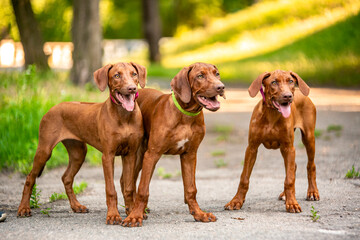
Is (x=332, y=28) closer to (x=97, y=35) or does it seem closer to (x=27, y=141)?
(x=97, y=35)

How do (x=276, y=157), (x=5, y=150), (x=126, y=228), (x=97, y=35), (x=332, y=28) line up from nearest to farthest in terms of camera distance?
(x=126, y=228), (x=5, y=150), (x=276, y=157), (x=97, y=35), (x=332, y=28)

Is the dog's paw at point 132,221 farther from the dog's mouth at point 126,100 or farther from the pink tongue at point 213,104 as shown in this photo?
the pink tongue at point 213,104

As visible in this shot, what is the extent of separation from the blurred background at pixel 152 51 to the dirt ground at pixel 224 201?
5.73 feet

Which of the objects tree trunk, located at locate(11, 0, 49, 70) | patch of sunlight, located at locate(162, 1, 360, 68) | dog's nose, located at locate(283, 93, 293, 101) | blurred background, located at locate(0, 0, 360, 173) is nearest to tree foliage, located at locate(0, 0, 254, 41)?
blurred background, located at locate(0, 0, 360, 173)

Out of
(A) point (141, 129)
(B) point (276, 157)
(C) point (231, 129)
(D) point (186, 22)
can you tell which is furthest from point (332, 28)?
(D) point (186, 22)

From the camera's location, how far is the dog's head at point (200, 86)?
5.64m

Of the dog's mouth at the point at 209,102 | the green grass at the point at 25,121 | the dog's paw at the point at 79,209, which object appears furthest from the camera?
the green grass at the point at 25,121

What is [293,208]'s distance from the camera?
243 inches

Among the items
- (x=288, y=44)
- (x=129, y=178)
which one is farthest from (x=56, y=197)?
(x=288, y=44)

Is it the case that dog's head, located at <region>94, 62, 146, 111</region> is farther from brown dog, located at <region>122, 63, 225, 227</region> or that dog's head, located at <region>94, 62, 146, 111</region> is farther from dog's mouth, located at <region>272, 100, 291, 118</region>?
dog's mouth, located at <region>272, 100, 291, 118</region>

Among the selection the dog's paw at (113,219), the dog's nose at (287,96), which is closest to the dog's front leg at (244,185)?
the dog's nose at (287,96)

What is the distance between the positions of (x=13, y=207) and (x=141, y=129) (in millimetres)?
2241

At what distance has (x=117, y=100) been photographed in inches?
234

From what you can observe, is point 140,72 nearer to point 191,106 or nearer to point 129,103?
point 129,103
